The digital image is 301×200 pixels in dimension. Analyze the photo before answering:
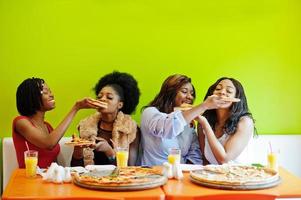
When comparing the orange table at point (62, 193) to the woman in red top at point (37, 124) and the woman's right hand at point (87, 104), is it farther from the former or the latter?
the woman's right hand at point (87, 104)

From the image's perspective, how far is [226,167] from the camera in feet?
8.96

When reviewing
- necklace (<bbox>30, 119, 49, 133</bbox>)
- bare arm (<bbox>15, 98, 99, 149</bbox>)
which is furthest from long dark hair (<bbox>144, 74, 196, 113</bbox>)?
necklace (<bbox>30, 119, 49, 133</bbox>)

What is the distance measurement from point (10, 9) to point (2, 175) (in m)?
1.27

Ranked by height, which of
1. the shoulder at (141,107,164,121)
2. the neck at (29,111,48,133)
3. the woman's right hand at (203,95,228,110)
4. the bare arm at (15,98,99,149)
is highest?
the woman's right hand at (203,95,228,110)

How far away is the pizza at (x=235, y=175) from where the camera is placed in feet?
7.75

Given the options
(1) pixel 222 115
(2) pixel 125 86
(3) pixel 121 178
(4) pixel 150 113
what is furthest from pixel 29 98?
(1) pixel 222 115

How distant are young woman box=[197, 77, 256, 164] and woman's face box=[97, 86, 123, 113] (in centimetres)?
62

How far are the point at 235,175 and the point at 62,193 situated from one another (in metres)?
0.88

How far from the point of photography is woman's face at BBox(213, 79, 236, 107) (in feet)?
10.9

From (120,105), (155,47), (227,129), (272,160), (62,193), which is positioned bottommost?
(62,193)

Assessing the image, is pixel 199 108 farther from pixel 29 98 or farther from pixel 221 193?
pixel 29 98

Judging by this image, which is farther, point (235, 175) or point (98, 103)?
point (98, 103)

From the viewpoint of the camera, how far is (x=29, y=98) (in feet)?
11.0

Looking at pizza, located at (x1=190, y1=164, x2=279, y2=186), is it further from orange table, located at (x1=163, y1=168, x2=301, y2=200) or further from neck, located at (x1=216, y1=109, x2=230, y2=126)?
neck, located at (x1=216, y1=109, x2=230, y2=126)
